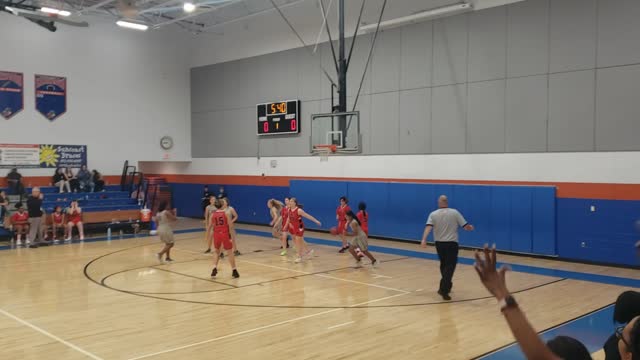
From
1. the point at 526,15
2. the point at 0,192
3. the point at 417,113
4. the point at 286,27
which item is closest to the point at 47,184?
the point at 0,192

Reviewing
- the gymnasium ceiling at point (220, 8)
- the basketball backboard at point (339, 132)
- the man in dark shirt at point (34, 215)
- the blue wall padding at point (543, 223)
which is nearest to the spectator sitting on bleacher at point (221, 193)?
the basketball backboard at point (339, 132)

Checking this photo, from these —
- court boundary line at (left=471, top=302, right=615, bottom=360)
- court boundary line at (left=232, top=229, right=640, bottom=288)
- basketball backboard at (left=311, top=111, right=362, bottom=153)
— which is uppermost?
basketball backboard at (left=311, top=111, right=362, bottom=153)

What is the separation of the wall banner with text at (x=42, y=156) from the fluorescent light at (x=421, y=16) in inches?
535

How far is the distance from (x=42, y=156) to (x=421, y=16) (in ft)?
54.0

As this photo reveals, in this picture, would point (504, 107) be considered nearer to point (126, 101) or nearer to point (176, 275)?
point (176, 275)

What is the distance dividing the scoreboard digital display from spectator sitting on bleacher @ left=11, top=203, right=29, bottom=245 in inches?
394

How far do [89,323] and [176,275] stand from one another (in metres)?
4.39

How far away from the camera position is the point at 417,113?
19734 millimetres

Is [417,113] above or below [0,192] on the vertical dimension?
above

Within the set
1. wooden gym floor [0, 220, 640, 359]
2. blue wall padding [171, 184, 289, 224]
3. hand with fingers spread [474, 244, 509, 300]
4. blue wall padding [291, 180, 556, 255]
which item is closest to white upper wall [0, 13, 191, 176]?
blue wall padding [171, 184, 289, 224]

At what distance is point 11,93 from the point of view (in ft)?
74.6

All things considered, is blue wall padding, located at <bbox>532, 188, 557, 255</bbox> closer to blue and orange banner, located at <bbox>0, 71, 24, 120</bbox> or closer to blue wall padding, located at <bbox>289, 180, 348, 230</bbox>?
blue wall padding, located at <bbox>289, 180, 348, 230</bbox>

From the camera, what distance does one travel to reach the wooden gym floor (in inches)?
316

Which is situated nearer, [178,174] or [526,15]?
[526,15]
